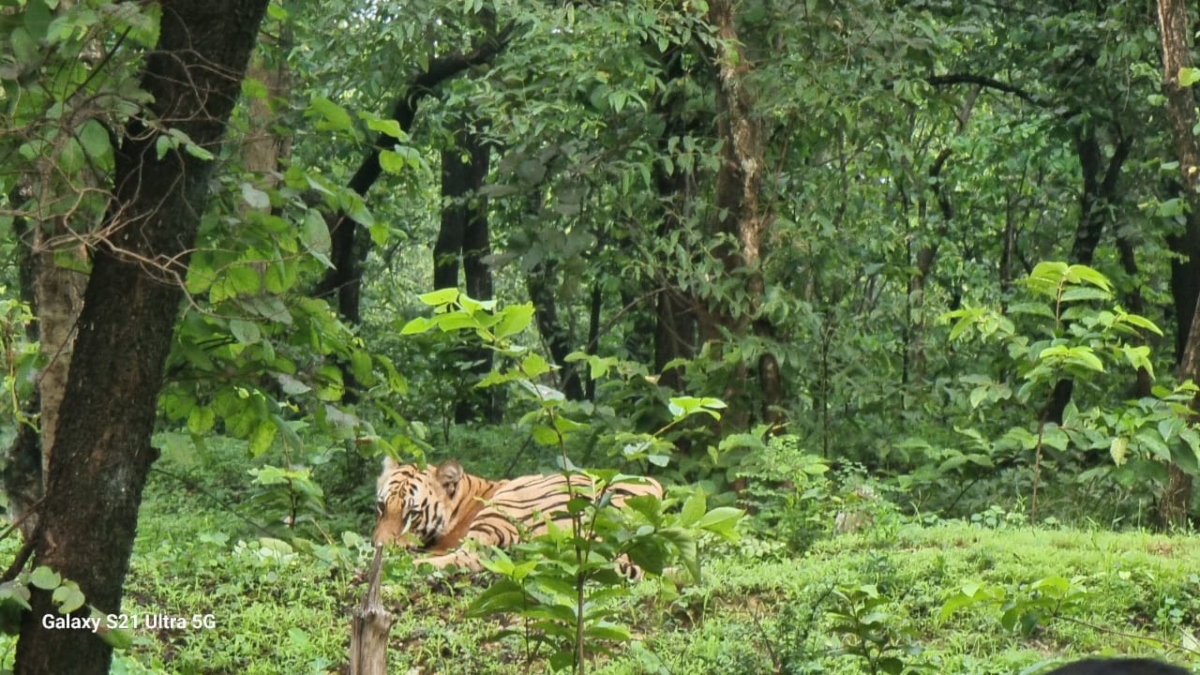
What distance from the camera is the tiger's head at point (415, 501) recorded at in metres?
8.17

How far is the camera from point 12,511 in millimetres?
3775

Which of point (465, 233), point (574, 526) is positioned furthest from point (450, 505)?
point (465, 233)

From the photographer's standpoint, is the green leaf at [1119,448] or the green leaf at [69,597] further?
the green leaf at [1119,448]

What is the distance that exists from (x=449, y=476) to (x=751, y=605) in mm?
3118

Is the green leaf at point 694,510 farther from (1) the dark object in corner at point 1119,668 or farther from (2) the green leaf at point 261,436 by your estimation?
(1) the dark object in corner at point 1119,668

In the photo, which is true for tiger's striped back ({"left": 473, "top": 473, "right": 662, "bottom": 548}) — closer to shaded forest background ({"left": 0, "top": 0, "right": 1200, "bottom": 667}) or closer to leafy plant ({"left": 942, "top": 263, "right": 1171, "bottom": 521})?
shaded forest background ({"left": 0, "top": 0, "right": 1200, "bottom": 667})

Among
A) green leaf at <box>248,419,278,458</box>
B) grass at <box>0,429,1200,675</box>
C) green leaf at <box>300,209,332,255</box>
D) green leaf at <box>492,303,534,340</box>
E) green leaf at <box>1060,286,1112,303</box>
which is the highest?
green leaf at <box>1060,286,1112,303</box>

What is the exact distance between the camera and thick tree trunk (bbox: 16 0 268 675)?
3258 millimetres

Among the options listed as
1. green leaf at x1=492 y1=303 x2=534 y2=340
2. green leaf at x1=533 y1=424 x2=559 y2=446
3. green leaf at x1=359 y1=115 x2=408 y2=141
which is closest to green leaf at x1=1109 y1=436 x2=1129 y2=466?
green leaf at x1=533 y1=424 x2=559 y2=446

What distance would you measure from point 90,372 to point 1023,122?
8.88 meters

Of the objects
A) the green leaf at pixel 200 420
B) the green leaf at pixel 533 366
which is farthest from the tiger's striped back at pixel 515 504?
the green leaf at pixel 533 366

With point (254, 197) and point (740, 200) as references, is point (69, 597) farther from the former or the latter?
point (740, 200)

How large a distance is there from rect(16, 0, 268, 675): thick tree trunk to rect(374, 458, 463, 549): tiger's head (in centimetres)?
477

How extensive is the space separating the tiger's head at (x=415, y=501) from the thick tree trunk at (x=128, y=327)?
4.77 metres
